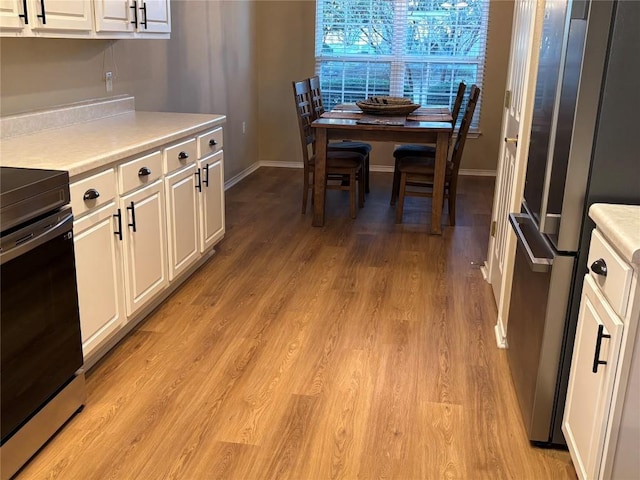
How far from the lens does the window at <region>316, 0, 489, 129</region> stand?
6.41 m

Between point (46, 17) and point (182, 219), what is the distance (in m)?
1.21

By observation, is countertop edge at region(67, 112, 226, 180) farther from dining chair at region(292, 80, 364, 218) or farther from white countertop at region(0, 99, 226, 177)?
dining chair at region(292, 80, 364, 218)

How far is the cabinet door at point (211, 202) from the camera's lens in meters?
3.67

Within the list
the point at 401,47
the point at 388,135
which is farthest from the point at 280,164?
the point at 388,135

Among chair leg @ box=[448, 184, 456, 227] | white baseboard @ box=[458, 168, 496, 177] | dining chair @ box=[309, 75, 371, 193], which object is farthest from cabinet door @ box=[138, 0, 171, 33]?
white baseboard @ box=[458, 168, 496, 177]

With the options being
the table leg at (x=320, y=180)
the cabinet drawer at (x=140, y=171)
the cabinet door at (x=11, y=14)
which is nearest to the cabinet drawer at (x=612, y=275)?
the cabinet drawer at (x=140, y=171)

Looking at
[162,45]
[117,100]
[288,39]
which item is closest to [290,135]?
[288,39]

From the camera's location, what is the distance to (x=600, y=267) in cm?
176

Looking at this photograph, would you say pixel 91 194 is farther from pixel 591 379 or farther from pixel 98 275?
pixel 591 379

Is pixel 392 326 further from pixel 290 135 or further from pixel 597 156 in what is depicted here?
pixel 290 135

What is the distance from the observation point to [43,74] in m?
3.11

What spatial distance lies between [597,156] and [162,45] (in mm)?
3346

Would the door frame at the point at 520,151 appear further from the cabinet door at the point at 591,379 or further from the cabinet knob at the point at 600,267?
the cabinet knob at the point at 600,267

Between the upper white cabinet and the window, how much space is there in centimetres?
320
